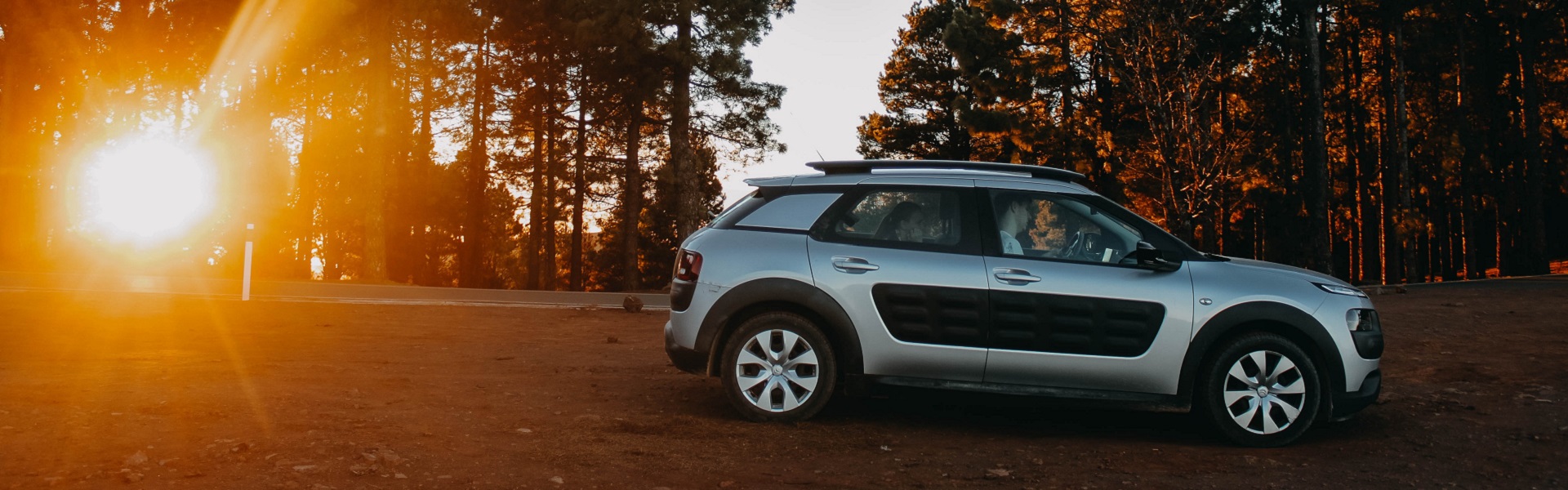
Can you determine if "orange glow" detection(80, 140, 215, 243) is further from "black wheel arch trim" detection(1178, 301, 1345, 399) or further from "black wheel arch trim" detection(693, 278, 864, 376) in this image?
"black wheel arch trim" detection(1178, 301, 1345, 399)

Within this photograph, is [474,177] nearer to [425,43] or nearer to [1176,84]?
[425,43]

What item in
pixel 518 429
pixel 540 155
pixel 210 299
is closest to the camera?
pixel 518 429

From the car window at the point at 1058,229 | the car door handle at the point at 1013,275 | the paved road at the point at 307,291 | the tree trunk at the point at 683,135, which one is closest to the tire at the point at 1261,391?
the car window at the point at 1058,229

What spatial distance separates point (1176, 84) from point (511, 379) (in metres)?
20.2

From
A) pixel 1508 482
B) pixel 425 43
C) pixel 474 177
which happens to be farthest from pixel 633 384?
pixel 474 177

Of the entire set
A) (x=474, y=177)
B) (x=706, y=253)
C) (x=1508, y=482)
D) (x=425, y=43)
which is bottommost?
(x=1508, y=482)

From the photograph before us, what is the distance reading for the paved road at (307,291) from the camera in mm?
17312

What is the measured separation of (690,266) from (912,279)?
4.69 ft

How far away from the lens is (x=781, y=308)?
7.27 meters

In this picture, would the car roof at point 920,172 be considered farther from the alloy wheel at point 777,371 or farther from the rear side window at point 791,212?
the alloy wheel at point 777,371

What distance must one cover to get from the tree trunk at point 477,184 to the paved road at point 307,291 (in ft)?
61.5

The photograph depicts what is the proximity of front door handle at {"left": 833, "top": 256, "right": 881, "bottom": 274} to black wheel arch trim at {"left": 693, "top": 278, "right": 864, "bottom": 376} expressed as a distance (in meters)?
0.20

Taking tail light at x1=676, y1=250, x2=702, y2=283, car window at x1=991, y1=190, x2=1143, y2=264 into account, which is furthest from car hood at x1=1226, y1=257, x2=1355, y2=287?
tail light at x1=676, y1=250, x2=702, y2=283

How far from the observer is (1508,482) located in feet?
18.6
